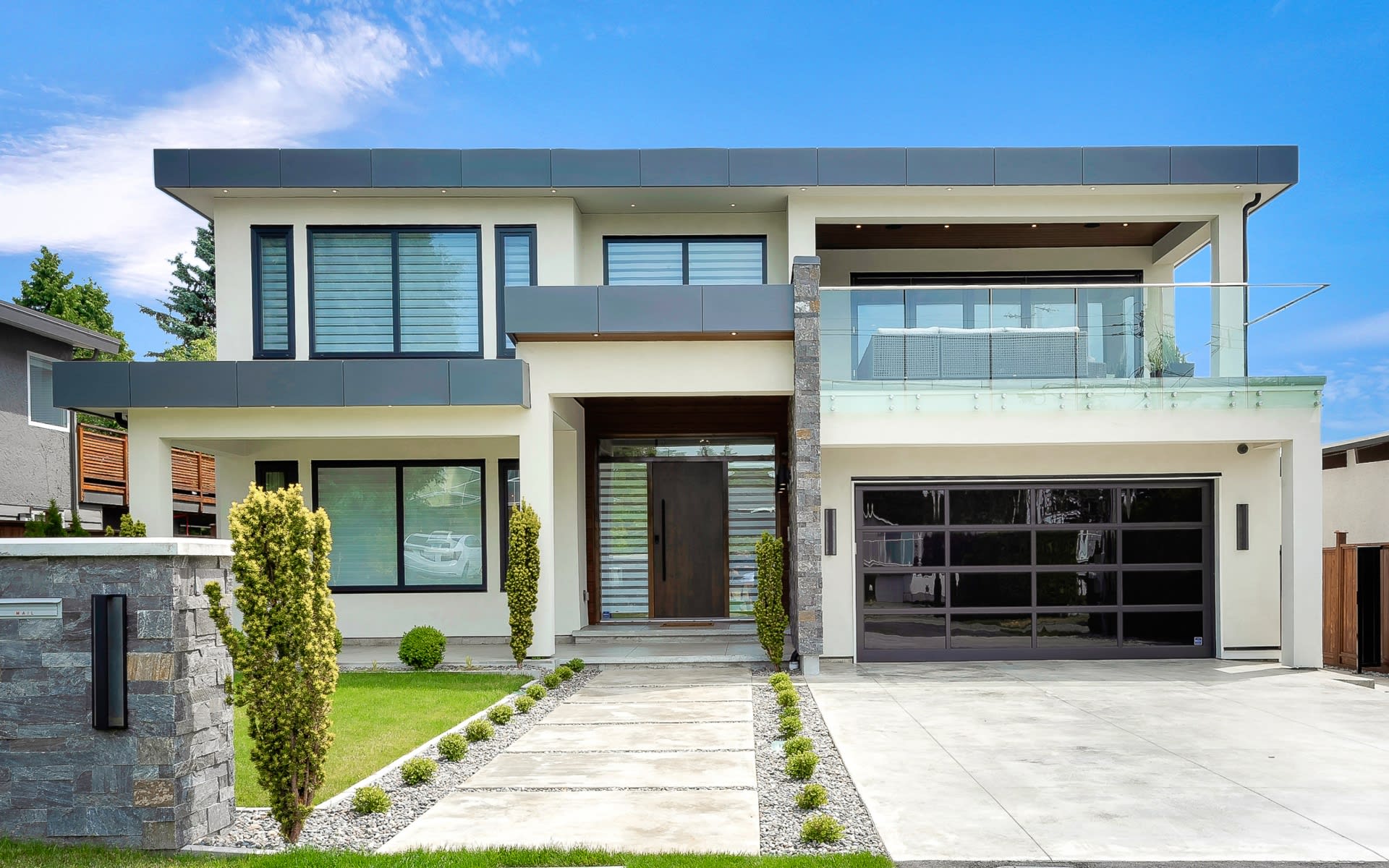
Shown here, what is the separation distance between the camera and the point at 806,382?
1185cm

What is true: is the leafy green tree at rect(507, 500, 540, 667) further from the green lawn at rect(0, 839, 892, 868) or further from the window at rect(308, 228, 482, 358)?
the green lawn at rect(0, 839, 892, 868)

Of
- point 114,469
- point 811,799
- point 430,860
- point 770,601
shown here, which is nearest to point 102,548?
point 430,860

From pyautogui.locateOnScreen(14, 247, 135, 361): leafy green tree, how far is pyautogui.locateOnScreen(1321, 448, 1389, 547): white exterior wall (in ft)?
102

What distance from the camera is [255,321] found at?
13516mm

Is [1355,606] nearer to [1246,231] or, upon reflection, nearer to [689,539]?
[1246,231]

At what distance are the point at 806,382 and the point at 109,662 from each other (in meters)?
8.22

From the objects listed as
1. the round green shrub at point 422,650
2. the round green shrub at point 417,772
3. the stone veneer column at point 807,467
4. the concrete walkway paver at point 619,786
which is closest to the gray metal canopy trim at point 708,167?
the stone veneer column at point 807,467

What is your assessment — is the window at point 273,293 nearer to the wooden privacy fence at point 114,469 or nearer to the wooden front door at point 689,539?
the wooden privacy fence at point 114,469

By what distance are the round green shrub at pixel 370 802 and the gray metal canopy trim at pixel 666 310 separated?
6.91m

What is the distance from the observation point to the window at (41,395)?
17.3m

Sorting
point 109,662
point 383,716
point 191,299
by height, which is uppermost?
point 191,299

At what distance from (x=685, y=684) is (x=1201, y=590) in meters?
7.08

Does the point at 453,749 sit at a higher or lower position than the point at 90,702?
lower

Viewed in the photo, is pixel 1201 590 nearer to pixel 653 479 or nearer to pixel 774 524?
pixel 774 524
